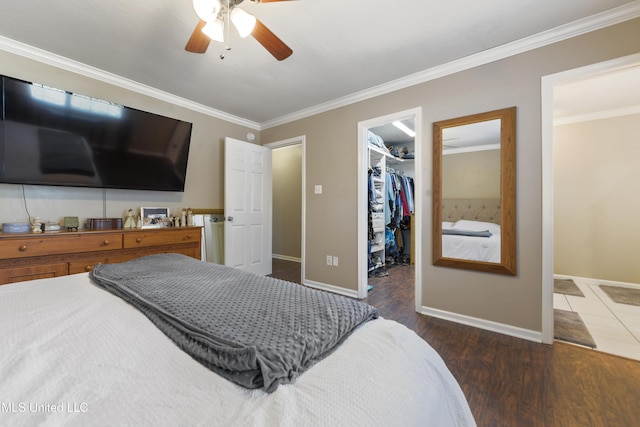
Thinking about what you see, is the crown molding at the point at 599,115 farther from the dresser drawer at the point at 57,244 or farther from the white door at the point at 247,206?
the dresser drawer at the point at 57,244

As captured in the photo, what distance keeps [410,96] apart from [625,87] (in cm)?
240

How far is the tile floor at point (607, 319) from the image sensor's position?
201 cm

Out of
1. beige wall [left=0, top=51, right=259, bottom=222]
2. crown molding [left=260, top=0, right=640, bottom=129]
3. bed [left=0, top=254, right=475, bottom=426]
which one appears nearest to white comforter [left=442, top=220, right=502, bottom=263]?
crown molding [left=260, top=0, right=640, bottom=129]

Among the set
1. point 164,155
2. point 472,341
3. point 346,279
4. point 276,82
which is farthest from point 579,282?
point 164,155

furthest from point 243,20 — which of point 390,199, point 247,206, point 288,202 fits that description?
point 288,202

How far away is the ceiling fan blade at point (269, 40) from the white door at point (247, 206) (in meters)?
2.06

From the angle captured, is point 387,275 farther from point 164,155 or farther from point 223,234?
point 164,155

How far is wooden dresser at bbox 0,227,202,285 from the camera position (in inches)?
75.5

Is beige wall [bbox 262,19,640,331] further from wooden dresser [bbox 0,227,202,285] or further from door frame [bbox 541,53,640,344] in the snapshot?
wooden dresser [bbox 0,227,202,285]

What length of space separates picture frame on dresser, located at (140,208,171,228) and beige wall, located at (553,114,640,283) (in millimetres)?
5297

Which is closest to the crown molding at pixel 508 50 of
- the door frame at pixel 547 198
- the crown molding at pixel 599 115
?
the door frame at pixel 547 198

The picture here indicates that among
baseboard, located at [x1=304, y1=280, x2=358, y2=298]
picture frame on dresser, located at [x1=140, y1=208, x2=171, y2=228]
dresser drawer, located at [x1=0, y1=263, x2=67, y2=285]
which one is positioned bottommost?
baseboard, located at [x1=304, y1=280, x2=358, y2=298]

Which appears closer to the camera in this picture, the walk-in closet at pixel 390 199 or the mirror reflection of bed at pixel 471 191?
the mirror reflection of bed at pixel 471 191

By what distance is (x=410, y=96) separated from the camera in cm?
278
